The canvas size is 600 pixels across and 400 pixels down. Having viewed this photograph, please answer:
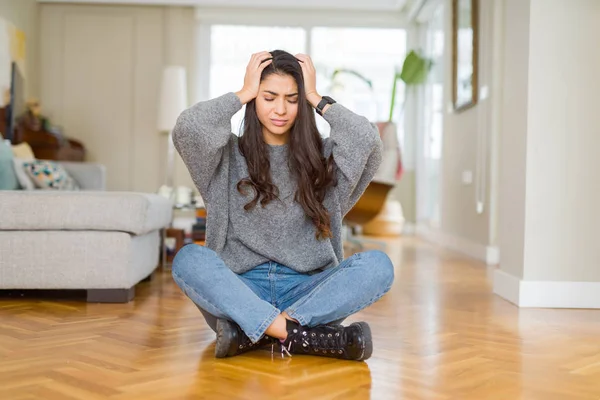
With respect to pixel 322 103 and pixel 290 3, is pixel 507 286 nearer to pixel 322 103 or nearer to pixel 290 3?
pixel 322 103

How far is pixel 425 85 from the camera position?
25.8 ft

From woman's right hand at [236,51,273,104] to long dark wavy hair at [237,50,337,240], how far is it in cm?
2

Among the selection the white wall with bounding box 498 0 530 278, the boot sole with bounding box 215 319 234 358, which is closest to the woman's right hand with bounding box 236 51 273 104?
the boot sole with bounding box 215 319 234 358

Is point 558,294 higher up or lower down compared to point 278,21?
lower down

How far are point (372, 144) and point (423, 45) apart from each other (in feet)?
20.3

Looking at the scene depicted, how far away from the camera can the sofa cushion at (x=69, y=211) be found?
115 inches

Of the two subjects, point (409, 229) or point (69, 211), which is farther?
point (409, 229)

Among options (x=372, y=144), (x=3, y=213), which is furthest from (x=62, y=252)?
(x=372, y=144)

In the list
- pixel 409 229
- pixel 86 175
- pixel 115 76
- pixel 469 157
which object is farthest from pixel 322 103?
pixel 115 76

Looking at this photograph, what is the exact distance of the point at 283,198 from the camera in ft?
6.89

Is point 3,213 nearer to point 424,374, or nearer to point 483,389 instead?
point 424,374

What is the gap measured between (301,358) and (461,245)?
13.3 feet

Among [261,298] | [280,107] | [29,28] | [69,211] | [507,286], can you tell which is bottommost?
[507,286]

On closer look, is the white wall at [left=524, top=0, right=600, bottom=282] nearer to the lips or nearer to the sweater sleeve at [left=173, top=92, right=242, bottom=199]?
the lips
